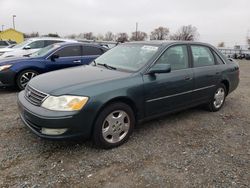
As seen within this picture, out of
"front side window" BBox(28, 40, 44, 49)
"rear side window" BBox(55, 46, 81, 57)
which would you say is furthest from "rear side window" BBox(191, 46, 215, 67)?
"front side window" BBox(28, 40, 44, 49)

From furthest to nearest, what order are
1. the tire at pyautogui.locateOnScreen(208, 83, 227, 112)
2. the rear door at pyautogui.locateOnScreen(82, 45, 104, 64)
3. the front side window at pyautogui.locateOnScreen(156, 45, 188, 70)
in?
the rear door at pyautogui.locateOnScreen(82, 45, 104, 64)
the tire at pyautogui.locateOnScreen(208, 83, 227, 112)
the front side window at pyautogui.locateOnScreen(156, 45, 188, 70)

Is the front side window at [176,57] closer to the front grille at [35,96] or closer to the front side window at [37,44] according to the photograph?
the front grille at [35,96]

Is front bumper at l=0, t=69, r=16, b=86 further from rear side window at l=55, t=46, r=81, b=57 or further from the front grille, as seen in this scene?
the front grille

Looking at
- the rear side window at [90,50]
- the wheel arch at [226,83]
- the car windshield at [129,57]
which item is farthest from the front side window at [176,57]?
the rear side window at [90,50]

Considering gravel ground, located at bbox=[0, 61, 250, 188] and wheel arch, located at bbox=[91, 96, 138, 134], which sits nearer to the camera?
gravel ground, located at bbox=[0, 61, 250, 188]

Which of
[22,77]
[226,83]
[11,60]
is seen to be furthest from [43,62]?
[226,83]

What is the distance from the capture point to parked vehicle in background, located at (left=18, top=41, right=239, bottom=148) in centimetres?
293

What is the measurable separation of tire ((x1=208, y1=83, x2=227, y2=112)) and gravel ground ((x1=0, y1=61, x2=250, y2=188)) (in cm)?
76

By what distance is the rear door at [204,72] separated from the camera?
445 cm

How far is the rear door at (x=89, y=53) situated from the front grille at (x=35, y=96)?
4.07 metres

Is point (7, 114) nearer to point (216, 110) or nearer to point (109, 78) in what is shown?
point (109, 78)

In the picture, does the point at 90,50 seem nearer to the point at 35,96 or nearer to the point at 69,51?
the point at 69,51

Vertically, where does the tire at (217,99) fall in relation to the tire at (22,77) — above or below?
below

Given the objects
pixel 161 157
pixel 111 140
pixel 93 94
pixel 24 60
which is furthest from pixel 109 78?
pixel 24 60
